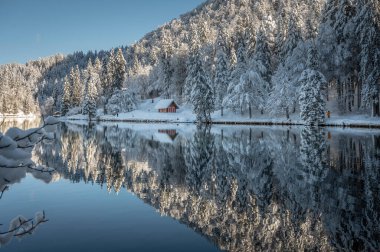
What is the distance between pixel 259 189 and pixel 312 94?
113 ft


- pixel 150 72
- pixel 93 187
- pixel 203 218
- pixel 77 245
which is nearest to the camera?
pixel 77 245

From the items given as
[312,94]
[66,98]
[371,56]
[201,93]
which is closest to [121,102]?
[66,98]

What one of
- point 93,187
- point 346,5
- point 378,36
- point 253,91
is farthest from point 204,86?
point 93,187

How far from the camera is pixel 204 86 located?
59938mm

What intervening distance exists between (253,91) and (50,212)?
4958 centimetres

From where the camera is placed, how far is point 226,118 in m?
62.6

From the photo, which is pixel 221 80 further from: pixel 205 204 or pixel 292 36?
pixel 205 204

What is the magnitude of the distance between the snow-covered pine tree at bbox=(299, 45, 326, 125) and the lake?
2480 centimetres

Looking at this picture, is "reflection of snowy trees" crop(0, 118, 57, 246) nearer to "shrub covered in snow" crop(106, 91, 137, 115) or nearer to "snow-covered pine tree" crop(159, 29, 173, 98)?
"shrub covered in snow" crop(106, 91, 137, 115)

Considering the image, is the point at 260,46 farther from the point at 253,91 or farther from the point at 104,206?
the point at 104,206

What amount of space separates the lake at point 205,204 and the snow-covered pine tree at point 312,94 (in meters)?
24.8

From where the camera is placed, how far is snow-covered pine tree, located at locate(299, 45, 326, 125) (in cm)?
4347

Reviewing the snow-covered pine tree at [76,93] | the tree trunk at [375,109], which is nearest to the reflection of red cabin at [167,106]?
the snow-covered pine tree at [76,93]

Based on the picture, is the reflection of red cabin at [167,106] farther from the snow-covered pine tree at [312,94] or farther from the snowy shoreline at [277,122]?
the snow-covered pine tree at [312,94]
